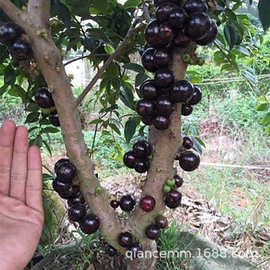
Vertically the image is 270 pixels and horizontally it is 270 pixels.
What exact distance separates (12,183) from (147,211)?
0.33m

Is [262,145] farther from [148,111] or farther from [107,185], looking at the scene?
[148,111]

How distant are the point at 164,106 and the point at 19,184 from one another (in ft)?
1.33

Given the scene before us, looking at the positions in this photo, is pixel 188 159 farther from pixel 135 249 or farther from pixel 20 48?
pixel 20 48

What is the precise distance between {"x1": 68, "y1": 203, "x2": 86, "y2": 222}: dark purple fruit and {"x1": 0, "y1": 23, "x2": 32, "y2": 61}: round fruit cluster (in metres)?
0.35

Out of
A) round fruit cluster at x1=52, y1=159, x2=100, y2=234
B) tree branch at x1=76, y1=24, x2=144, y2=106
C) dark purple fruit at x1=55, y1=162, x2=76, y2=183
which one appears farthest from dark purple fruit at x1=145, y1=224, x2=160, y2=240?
tree branch at x1=76, y1=24, x2=144, y2=106

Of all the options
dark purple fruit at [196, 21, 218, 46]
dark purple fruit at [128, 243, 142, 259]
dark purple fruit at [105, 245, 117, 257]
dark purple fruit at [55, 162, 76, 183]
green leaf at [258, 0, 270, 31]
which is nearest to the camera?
green leaf at [258, 0, 270, 31]

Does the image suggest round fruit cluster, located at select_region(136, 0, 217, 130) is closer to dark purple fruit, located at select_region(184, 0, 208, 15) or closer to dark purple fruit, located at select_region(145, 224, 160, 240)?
dark purple fruit, located at select_region(184, 0, 208, 15)

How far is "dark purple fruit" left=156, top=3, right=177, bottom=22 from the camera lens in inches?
22.0

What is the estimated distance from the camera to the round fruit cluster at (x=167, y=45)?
0.56 m

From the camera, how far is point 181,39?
590mm

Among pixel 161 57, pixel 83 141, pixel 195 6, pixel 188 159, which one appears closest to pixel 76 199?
pixel 83 141

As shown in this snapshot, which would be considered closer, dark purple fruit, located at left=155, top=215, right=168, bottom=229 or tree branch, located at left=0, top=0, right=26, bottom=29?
tree branch, located at left=0, top=0, right=26, bottom=29

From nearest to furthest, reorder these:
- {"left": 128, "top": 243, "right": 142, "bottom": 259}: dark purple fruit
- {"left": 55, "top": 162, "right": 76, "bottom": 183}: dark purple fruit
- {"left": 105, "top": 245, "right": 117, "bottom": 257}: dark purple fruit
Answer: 1. {"left": 55, "top": 162, "right": 76, "bottom": 183}: dark purple fruit
2. {"left": 128, "top": 243, "right": 142, "bottom": 259}: dark purple fruit
3. {"left": 105, "top": 245, "right": 117, "bottom": 257}: dark purple fruit

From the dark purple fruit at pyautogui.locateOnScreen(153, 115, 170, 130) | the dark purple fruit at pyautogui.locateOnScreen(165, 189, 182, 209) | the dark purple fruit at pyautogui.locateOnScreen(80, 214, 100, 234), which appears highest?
the dark purple fruit at pyautogui.locateOnScreen(153, 115, 170, 130)
